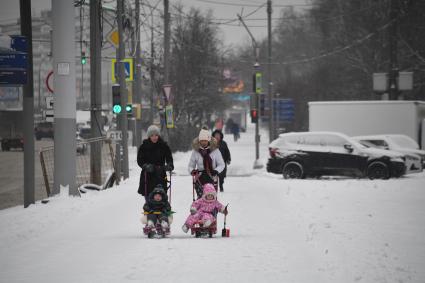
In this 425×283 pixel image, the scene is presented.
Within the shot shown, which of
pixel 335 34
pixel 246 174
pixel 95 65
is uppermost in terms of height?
pixel 335 34

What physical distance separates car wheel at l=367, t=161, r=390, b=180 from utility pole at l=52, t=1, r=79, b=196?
12.0 m

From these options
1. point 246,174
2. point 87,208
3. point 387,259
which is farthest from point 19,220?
point 246,174

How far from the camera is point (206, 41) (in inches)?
2205

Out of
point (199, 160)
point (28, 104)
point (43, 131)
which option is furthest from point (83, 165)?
point (43, 131)

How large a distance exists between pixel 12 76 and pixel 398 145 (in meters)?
17.9

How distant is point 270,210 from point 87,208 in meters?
3.83

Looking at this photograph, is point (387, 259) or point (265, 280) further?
point (387, 259)

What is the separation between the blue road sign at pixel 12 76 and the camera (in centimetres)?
1370

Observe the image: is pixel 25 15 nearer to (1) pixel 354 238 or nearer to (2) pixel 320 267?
(1) pixel 354 238

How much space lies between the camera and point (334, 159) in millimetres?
24969

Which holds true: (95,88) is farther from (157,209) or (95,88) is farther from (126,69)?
(157,209)

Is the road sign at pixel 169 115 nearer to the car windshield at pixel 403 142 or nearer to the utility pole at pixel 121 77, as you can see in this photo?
the utility pole at pixel 121 77

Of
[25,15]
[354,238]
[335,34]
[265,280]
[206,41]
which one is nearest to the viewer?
[265,280]

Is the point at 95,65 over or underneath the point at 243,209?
over
